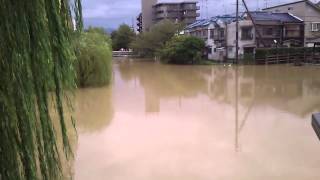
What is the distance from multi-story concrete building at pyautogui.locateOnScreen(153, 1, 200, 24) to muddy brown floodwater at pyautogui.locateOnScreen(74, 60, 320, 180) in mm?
58643

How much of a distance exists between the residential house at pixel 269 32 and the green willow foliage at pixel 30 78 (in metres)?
36.7

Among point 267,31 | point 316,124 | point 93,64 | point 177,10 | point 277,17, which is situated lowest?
point 93,64

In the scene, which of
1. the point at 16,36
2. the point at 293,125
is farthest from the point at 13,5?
the point at 293,125

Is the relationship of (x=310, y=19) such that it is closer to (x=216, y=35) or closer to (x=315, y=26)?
(x=315, y=26)

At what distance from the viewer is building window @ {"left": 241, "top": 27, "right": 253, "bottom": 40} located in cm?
3897

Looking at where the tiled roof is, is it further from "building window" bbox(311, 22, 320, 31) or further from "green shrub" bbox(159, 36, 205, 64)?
"green shrub" bbox(159, 36, 205, 64)

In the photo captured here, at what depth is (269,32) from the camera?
39.1 meters

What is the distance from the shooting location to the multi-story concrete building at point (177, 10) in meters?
79.8

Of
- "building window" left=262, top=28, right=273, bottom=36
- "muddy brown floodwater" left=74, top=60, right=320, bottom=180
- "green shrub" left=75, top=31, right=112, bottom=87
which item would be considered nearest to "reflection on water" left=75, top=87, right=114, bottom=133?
"muddy brown floodwater" left=74, top=60, right=320, bottom=180

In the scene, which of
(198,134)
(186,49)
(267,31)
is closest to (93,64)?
(198,134)

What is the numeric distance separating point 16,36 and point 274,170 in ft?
22.5

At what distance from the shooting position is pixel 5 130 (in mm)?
2363

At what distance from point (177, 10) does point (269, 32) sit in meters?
43.3

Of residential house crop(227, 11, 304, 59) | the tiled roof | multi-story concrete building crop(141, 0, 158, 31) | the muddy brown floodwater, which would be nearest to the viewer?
the muddy brown floodwater
